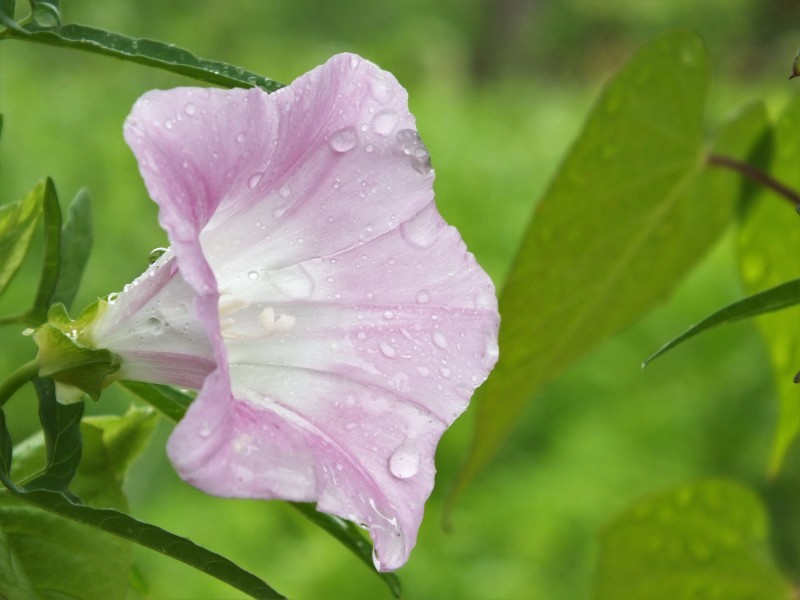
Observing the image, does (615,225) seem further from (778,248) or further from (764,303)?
(764,303)

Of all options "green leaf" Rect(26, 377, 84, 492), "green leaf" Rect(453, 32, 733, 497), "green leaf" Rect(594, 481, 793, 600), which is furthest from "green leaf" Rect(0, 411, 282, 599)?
"green leaf" Rect(594, 481, 793, 600)

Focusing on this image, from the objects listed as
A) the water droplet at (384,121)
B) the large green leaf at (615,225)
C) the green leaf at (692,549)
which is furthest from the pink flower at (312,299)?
the green leaf at (692,549)

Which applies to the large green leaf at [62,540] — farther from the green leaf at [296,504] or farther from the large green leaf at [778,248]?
the large green leaf at [778,248]

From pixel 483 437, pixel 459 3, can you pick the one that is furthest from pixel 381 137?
pixel 459 3

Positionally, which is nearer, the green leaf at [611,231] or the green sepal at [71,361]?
the green sepal at [71,361]

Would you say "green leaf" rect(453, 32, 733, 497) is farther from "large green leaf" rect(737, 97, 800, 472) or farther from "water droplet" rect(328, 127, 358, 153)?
"water droplet" rect(328, 127, 358, 153)

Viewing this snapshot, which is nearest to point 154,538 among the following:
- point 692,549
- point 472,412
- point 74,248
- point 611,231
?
point 74,248

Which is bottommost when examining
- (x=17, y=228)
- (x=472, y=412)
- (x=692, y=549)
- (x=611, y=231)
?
(x=472, y=412)
